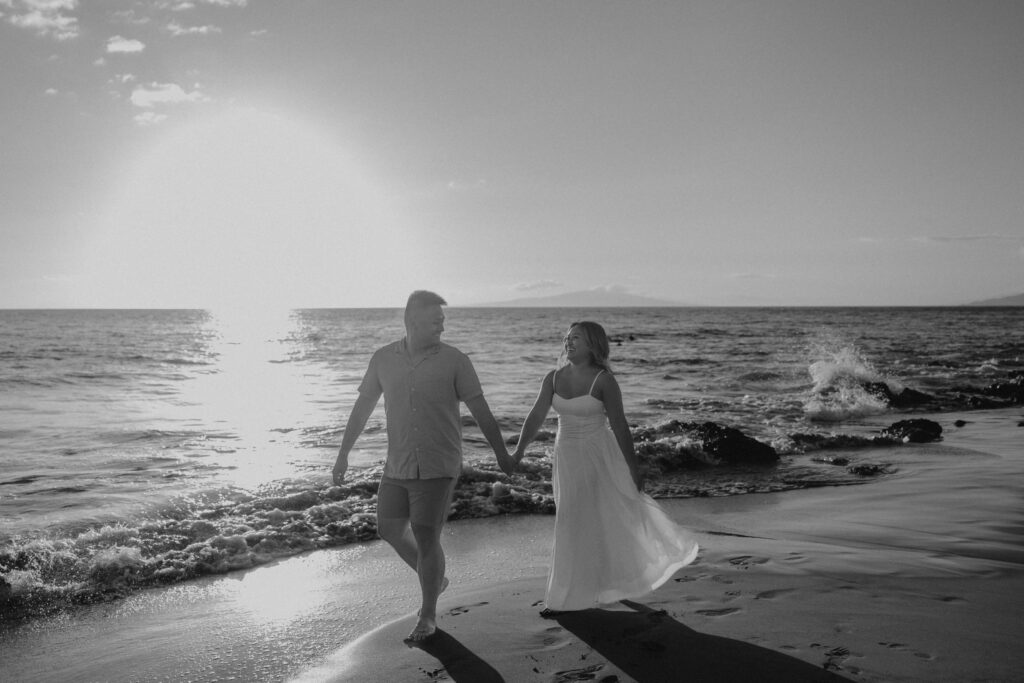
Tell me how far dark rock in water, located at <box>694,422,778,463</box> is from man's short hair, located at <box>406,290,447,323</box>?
314 inches

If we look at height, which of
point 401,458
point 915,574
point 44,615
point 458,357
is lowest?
point 44,615

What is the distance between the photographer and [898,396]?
19.6 meters

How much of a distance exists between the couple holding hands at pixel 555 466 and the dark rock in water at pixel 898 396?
1672 centimetres

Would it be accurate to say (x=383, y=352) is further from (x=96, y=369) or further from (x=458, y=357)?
(x=96, y=369)

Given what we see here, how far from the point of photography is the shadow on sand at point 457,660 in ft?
Result: 12.9

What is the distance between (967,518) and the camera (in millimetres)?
7305

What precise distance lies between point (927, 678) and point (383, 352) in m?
3.58

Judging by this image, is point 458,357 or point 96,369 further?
point 96,369

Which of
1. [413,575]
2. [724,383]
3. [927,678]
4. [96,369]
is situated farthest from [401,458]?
[96,369]

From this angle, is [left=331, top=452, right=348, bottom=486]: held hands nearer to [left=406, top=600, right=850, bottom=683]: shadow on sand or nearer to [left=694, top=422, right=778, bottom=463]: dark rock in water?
[left=406, top=600, right=850, bottom=683]: shadow on sand

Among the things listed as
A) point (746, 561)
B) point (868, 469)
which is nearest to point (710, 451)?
point (868, 469)

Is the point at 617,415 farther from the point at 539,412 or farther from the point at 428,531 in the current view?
the point at 428,531

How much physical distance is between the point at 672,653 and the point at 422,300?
102 inches

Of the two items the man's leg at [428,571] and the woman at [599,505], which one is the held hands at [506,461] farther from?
the man's leg at [428,571]
